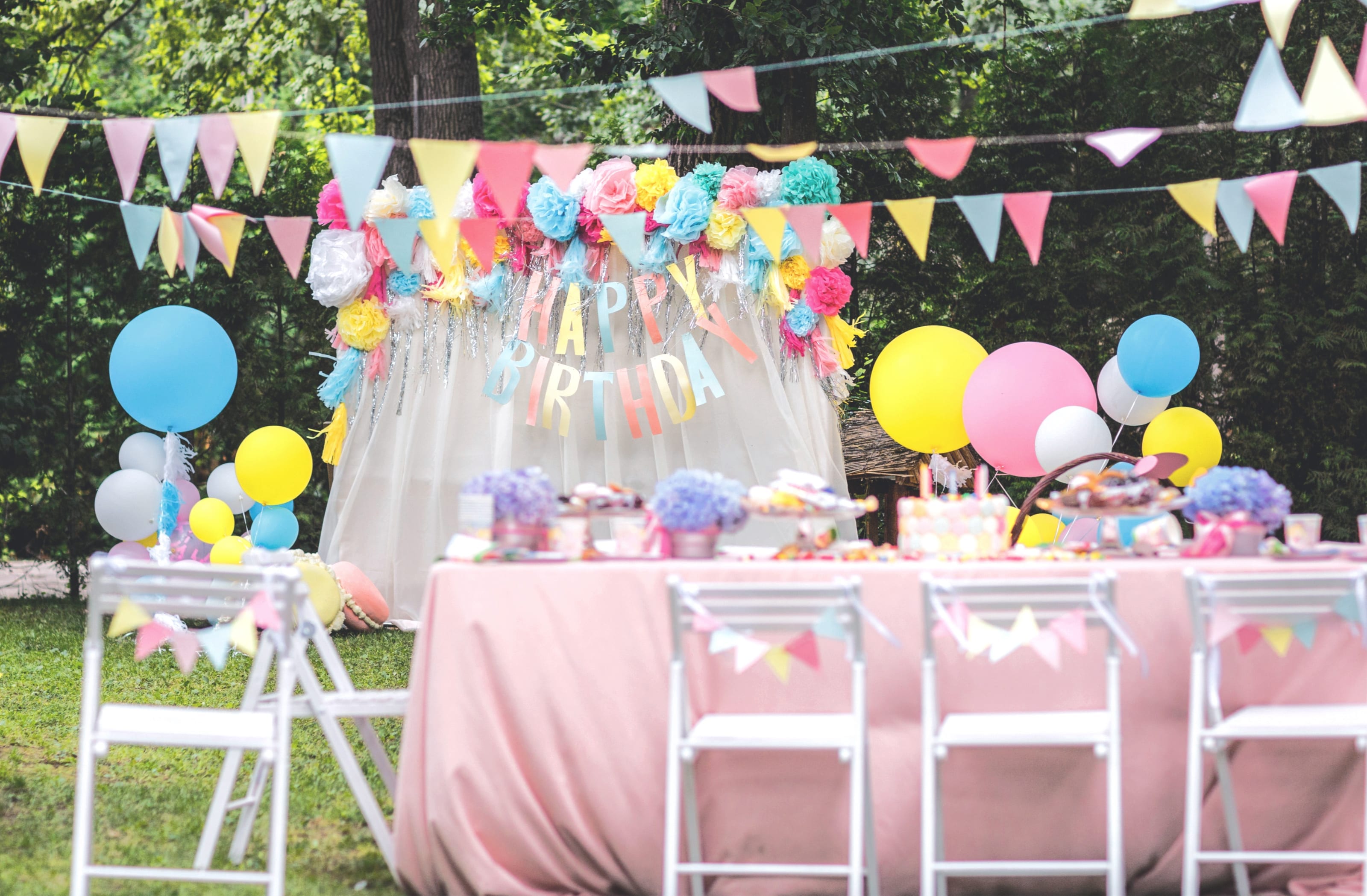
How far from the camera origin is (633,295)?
6.59m

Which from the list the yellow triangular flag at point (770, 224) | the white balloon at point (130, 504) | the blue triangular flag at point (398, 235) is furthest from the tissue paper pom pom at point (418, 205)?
the yellow triangular flag at point (770, 224)

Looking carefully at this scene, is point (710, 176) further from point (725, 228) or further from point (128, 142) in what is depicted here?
point (128, 142)

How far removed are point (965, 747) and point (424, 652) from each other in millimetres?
1148

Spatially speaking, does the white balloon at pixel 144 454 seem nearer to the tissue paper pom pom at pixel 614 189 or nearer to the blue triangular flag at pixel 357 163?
the tissue paper pom pom at pixel 614 189

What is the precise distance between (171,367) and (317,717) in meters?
3.52

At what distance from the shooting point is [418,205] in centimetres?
678

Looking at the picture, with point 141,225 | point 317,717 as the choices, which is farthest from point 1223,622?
point 141,225

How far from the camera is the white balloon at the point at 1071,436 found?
5.28 m

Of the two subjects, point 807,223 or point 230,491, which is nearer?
point 807,223

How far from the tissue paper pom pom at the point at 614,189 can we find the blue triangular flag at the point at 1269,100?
3.33 m

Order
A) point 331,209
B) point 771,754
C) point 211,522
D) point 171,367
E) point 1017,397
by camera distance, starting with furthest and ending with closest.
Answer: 1. point 331,209
2. point 211,522
3. point 171,367
4. point 1017,397
5. point 771,754

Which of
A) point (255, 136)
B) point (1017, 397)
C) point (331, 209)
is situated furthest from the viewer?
point (331, 209)

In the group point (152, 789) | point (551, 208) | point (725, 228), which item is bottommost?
point (152, 789)

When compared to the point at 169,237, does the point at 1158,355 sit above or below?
below
